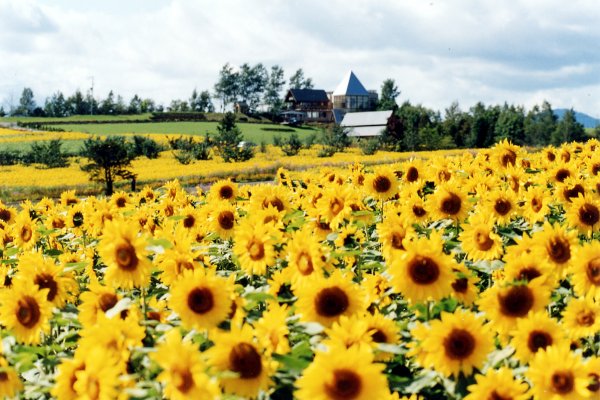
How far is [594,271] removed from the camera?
3416mm

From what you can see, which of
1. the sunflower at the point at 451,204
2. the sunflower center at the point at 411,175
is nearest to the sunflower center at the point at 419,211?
the sunflower at the point at 451,204

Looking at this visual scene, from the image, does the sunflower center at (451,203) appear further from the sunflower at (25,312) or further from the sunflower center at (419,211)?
the sunflower at (25,312)

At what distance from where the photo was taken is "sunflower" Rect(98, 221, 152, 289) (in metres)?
3.36

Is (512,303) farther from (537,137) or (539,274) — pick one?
(537,137)

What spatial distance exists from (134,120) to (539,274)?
92.3m

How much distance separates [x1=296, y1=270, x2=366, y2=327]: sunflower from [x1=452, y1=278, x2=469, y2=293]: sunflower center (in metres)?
0.81

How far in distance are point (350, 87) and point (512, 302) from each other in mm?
132090

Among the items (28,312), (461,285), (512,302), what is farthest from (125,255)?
(512,302)

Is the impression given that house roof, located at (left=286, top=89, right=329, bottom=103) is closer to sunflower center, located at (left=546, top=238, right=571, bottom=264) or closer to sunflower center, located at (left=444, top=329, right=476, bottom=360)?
sunflower center, located at (left=546, top=238, right=571, bottom=264)

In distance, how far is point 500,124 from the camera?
89500 mm

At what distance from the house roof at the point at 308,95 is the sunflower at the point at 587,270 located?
12323 cm

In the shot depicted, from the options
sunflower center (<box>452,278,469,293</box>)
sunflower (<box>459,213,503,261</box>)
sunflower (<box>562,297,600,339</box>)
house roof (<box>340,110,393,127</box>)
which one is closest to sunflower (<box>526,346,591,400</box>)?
sunflower (<box>562,297,600,339</box>)

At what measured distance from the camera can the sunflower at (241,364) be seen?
2525 millimetres

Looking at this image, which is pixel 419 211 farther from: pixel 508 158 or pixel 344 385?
pixel 344 385
